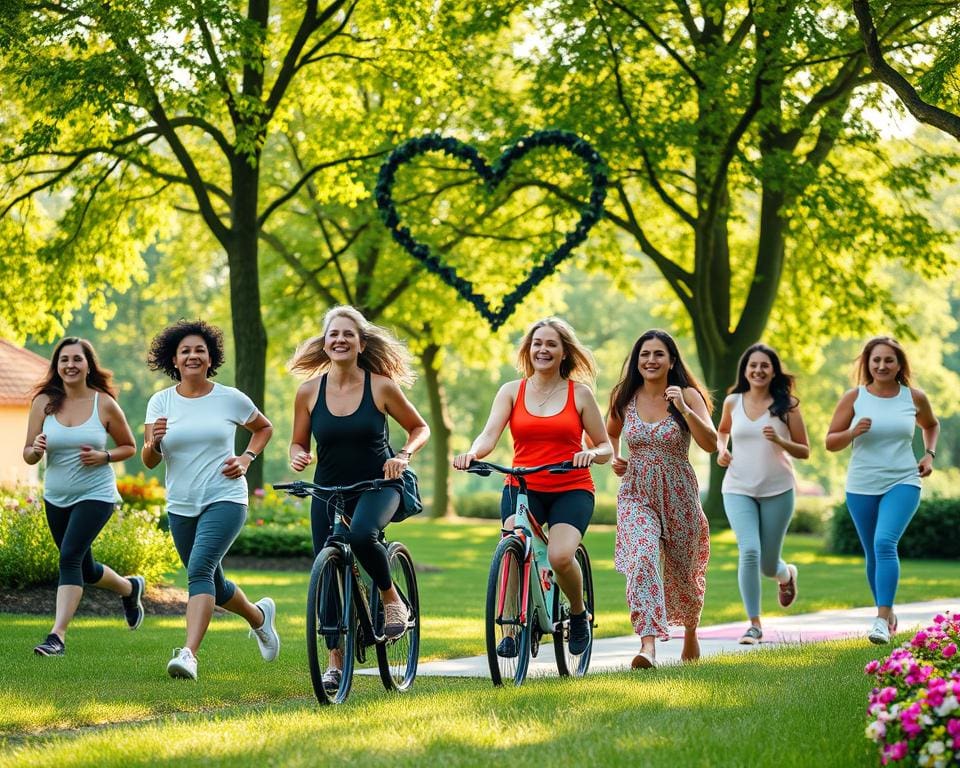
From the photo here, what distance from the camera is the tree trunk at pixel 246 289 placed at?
2312cm

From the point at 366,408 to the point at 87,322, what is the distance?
61.3 m

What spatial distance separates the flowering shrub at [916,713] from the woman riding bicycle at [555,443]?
259 centimetres

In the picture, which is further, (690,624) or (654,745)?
(690,624)

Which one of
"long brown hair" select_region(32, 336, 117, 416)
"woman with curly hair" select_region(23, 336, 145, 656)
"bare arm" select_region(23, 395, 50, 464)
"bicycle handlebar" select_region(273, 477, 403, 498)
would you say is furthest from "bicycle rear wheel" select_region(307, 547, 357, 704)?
"long brown hair" select_region(32, 336, 117, 416)

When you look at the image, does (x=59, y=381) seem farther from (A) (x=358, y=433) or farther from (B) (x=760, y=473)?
(B) (x=760, y=473)

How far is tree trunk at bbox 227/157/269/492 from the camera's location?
23125 mm

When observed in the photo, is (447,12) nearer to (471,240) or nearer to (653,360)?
(471,240)

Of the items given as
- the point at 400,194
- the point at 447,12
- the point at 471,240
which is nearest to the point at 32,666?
the point at 447,12

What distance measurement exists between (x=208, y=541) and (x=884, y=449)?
5.30 meters

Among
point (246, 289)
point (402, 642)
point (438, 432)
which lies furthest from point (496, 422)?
point (438, 432)

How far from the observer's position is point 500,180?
2280 centimetres

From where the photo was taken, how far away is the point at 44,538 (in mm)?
13922

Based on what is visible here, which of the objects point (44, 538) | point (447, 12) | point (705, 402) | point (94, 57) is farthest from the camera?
point (447, 12)

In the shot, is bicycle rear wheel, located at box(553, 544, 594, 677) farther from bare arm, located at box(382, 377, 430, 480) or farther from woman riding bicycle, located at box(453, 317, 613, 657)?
bare arm, located at box(382, 377, 430, 480)
